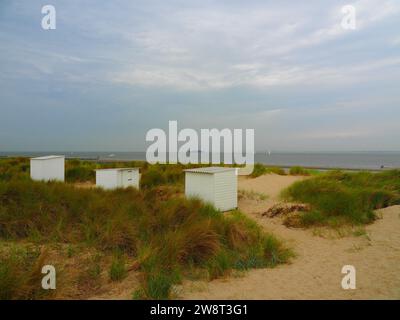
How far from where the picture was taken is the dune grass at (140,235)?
15.2ft

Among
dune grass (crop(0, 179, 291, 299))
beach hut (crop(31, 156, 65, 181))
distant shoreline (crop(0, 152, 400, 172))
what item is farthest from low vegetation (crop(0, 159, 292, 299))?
distant shoreline (crop(0, 152, 400, 172))

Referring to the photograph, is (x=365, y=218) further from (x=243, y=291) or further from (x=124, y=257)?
(x=124, y=257)

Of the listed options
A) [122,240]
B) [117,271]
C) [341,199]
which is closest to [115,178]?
[122,240]

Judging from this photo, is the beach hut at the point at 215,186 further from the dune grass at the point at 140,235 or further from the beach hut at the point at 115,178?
the beach hut at the point at 115,178

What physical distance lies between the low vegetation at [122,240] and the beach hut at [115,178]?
130 inches

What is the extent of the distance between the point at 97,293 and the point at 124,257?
3.47 feet

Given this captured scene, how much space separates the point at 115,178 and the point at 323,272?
853 centimetres

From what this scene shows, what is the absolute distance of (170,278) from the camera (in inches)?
174

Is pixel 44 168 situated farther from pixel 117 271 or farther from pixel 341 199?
pixel 341 199

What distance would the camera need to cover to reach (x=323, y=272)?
16.4 feet

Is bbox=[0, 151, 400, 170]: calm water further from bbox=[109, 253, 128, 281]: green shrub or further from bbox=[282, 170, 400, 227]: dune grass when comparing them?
bbox=[109, 253, 128, 281]: green shrub

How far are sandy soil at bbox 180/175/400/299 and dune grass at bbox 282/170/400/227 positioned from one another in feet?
1.56

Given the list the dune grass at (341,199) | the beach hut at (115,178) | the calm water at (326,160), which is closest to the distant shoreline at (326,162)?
the calm water at (326,160)
